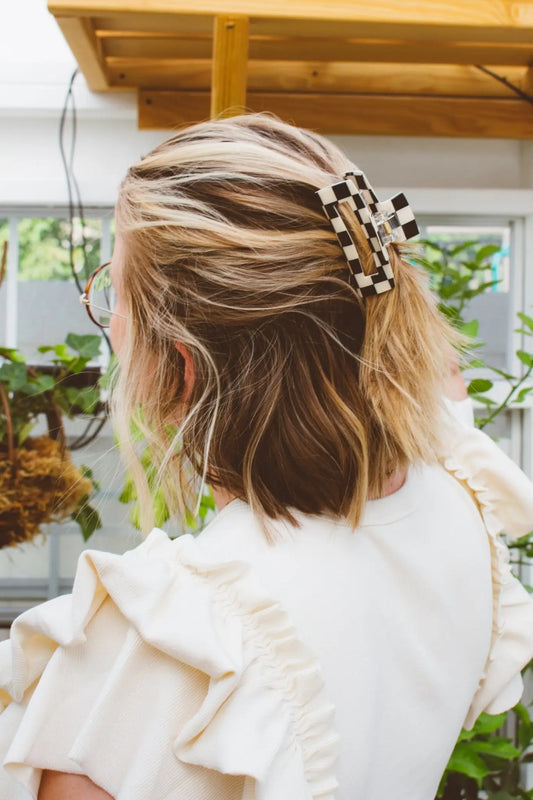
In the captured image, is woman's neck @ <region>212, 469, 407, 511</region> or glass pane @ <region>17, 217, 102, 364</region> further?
glass pane @ <region>17, 217, 102, 364</region>

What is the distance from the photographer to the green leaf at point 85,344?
1.49 m

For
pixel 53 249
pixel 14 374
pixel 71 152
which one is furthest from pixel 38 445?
pixel 71 152

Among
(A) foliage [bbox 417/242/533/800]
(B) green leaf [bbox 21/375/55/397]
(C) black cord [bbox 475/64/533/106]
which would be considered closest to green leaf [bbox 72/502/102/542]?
(B) green leaf [bbox 21/375/55/397]

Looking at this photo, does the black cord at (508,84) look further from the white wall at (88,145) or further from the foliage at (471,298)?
the foliage at (471,298)

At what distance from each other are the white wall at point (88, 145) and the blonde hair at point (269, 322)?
1.10 meters

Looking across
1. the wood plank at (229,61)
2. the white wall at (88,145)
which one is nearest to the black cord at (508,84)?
the white wall at (88,145)

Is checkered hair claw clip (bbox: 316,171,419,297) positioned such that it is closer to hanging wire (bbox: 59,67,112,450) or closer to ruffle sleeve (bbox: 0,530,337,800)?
ruffle sleeve (bbox: 0,530,337,800)

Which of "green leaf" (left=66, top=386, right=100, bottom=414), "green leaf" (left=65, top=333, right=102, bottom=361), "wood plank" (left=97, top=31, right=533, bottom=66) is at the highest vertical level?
"wood plank" (left=97, top=31, right=533, bottom=66)

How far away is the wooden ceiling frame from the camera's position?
1044mm

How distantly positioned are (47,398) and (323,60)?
0.85m

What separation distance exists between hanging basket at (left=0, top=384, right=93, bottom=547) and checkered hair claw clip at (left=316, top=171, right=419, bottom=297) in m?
0.98

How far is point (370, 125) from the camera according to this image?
1569 mm

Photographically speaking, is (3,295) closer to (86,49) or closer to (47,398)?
(47,398)

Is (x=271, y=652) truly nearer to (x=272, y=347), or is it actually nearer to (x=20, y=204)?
(x=272, y=347)
